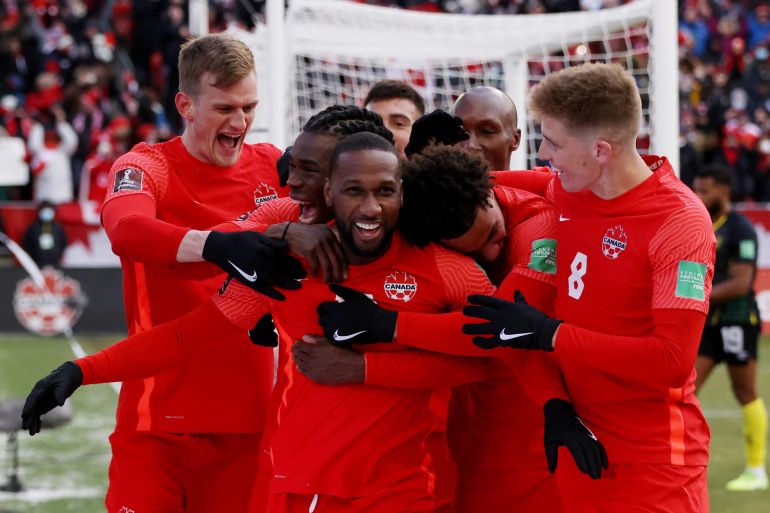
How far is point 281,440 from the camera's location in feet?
11.2

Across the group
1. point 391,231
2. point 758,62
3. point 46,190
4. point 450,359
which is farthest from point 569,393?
point 758,62

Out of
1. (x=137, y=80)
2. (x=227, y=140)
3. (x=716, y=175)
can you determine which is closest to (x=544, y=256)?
(x=227, y=140)

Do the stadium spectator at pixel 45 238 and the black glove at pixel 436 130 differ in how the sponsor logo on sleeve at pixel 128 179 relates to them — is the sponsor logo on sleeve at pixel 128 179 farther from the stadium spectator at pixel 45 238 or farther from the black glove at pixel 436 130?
the stadium spectator at pixel 45 238

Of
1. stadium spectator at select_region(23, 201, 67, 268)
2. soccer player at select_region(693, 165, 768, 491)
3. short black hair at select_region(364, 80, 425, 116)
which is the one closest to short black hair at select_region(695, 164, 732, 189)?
soccer player at select_region(693, 165, 768, 491)

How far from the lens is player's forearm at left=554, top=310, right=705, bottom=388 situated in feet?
10.2

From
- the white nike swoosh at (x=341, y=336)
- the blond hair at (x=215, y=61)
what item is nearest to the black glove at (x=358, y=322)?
the white nike swoosh at (x=341, y=336)

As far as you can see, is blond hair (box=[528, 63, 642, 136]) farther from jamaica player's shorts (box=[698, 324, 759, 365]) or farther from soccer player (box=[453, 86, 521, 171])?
jamaica player's shorts (box=[698, 324, 759, 365])

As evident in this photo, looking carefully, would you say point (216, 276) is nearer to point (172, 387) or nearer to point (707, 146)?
point (172, 387)

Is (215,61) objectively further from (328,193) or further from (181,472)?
(181,472)

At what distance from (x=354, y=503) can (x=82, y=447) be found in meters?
6.00

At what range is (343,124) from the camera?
3.58 metres

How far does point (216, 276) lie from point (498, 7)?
17791mm

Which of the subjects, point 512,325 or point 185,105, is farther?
point 185,105

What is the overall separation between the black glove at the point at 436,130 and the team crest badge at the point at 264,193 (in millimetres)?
677
